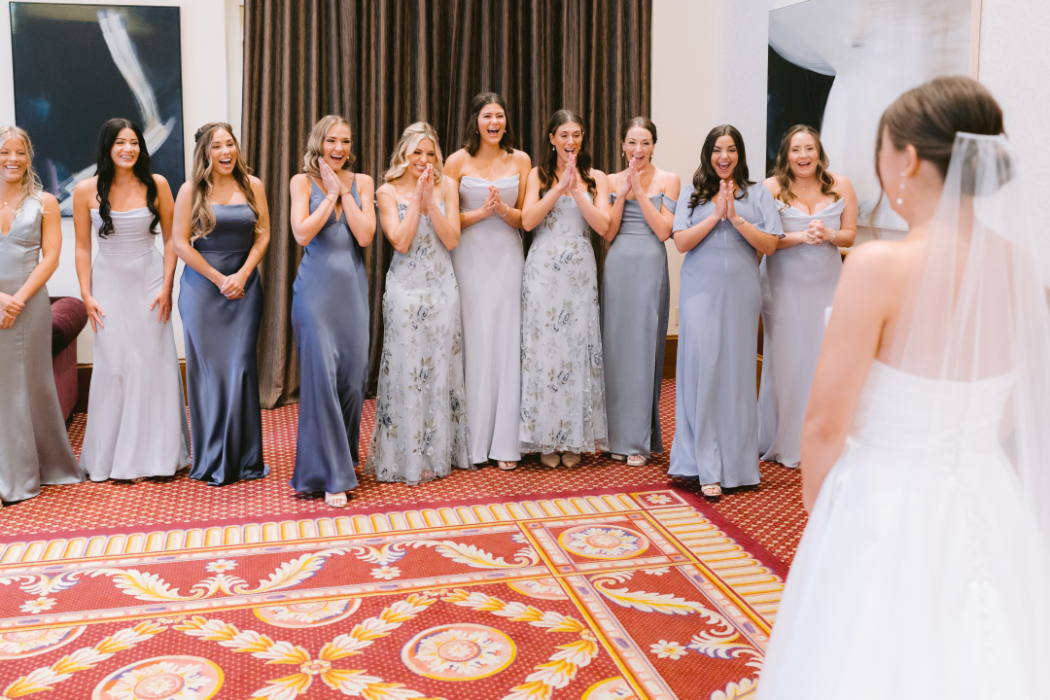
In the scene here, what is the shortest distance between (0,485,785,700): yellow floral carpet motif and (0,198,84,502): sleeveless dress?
0.64 metres

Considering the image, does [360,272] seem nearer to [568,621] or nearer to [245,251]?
[245,251]

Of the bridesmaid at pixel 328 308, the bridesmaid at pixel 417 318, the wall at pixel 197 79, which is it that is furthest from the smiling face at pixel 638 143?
the wall at pixel 197 79

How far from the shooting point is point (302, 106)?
5.96 metres

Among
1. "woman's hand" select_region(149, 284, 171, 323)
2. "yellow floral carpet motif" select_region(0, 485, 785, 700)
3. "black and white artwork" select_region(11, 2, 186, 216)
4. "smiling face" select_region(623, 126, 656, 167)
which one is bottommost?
"yellow floral carpet motif" select_region(0, 485, 785, 700)

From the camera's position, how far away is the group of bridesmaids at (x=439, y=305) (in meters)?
4.04

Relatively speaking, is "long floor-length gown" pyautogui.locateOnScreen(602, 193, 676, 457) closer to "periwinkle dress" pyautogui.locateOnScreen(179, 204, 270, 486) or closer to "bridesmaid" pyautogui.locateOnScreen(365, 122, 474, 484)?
"bridesmaid" pyautogui.locateOnScreen(365, 122, 474, 484)

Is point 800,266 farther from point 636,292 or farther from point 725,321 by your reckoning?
point 636,292

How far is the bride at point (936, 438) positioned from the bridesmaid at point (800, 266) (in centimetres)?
282

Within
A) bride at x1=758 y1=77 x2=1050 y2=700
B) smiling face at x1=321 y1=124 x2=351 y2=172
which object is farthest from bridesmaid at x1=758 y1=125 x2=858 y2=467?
bride at x1=758 y1=77 x2=1050 y2=700

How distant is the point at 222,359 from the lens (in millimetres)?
4242

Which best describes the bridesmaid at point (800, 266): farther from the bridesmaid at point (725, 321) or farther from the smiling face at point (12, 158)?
the smiling face at point (12, 158)

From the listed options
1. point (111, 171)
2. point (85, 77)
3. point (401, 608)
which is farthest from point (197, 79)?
point (401, 608)

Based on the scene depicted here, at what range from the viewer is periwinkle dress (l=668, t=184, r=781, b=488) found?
412cm

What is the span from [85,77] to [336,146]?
8.11 feet
